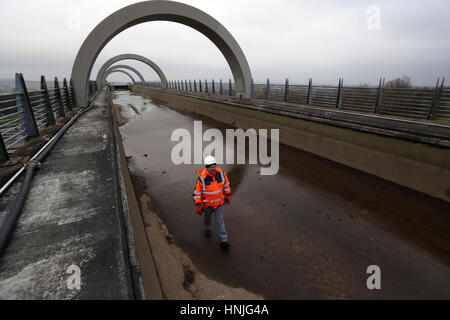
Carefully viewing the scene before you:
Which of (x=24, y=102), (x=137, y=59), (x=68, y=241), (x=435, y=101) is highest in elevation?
(x=137, y=59)

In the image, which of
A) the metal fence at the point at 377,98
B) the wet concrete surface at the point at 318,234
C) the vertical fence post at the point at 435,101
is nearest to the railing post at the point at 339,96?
the metal fence at the point at 377,98

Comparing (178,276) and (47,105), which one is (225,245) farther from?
(47,105)

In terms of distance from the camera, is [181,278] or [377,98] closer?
[181,278]

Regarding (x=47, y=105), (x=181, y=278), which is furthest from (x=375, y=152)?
(x=47, y=105)

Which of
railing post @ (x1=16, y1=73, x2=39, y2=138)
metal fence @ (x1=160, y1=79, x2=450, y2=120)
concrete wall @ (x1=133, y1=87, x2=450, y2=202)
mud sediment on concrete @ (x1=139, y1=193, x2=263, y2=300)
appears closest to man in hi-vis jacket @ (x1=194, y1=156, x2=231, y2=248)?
mud sediment on concrete @ (x1=139, y1=193, x2=263, y2=300)

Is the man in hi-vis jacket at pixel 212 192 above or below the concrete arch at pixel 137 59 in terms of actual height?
below

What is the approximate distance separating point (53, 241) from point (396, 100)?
42.6 feet

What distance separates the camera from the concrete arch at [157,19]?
13648 millimetres

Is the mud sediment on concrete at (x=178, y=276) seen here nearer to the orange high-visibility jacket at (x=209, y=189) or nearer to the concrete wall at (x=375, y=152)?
the orange high-visibility jacket at (x=209, y=189)

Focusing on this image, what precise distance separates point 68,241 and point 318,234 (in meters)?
3.28

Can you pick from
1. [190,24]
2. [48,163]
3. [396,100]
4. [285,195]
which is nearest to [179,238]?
[285,195]

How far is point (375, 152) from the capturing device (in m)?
5.30

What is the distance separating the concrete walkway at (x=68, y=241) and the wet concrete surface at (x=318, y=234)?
1.22 m
